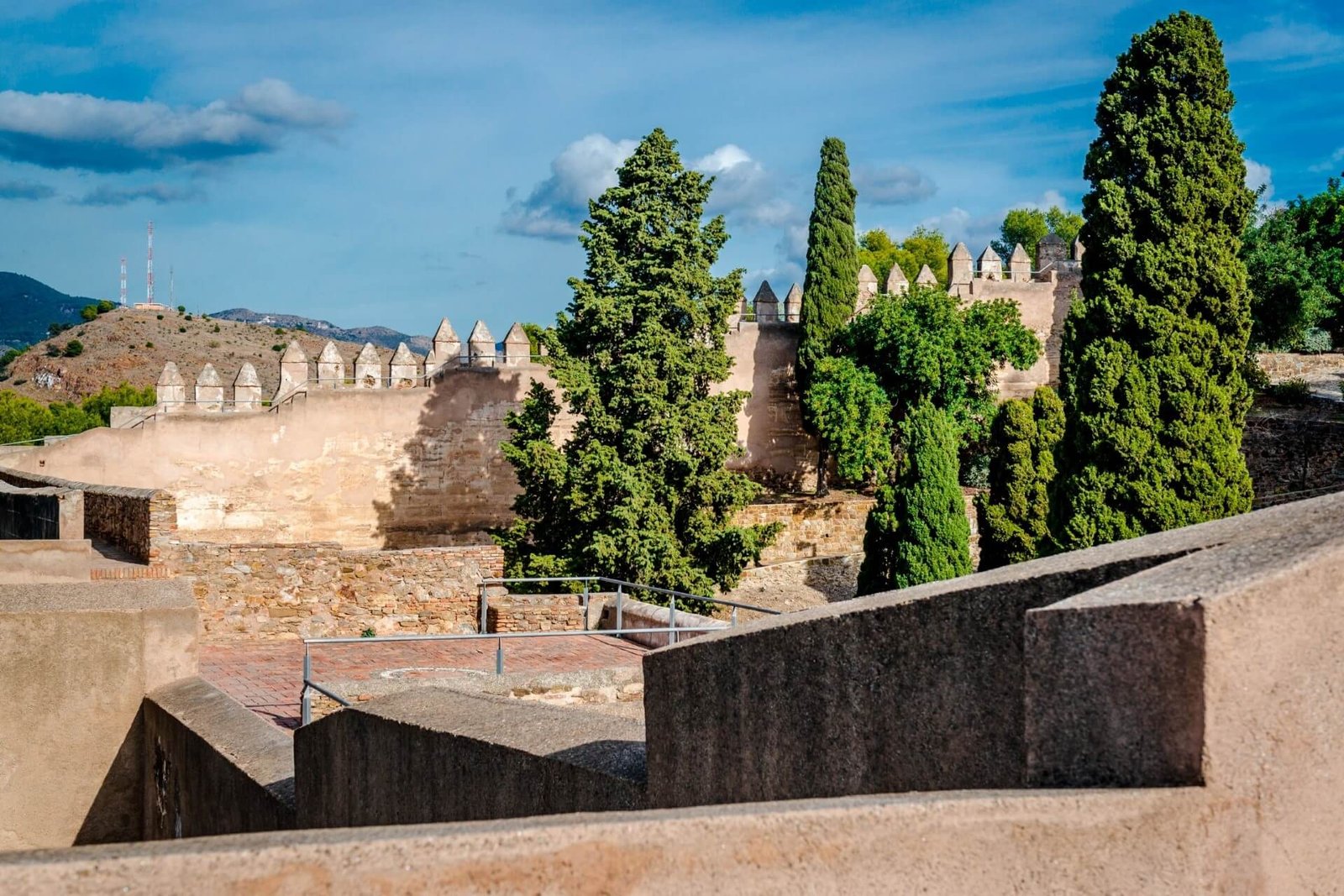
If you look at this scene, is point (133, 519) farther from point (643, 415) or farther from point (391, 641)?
point (643, 415)

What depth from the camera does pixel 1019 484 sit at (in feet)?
70.3

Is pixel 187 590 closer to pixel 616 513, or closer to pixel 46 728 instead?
pixel 46 728

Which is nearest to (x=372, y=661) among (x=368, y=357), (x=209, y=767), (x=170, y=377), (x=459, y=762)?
(x=209, y=767)

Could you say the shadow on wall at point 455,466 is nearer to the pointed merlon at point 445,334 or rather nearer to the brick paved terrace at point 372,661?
the pointed merlon at point 445,334

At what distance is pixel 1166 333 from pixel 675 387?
27.2ft

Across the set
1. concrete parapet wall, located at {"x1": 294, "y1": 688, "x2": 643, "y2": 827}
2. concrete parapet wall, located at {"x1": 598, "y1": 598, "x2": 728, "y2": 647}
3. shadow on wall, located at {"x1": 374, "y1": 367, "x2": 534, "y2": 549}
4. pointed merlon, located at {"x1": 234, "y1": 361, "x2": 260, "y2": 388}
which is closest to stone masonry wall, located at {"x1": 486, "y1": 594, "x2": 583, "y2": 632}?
concrete parapet wall, located at {"x1": 598, "y1": 598, "x2": 728, "y2": 647}

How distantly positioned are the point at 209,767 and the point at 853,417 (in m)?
23.5

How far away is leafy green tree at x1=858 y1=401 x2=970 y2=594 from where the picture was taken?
20.8 metres

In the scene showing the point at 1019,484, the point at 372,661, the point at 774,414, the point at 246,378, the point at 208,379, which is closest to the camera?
the point at 372,661

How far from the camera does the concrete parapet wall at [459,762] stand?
3.10 metres

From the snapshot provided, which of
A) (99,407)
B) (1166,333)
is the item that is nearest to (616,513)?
(1166,333)

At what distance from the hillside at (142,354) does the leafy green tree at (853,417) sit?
101ft

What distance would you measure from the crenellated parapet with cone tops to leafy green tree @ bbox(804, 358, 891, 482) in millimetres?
6947

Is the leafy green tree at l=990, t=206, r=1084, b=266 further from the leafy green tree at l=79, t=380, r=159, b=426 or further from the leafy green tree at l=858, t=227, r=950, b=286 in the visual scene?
the leafy green tree at l=79, t=380, r=159, b=426
